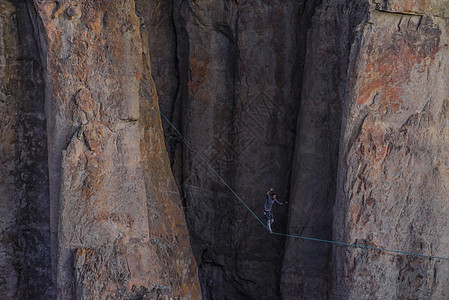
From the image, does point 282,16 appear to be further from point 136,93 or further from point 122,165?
point 122,165

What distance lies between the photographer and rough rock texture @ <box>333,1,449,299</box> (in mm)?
6277

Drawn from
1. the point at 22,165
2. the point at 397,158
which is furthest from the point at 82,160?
the point at 397,158

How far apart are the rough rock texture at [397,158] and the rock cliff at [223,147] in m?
0.01

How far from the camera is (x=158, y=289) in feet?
20.9

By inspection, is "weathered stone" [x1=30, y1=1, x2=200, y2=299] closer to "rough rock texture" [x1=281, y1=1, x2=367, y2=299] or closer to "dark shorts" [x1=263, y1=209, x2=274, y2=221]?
"dark shorts" [x1=263, y1=209, x2=274, y2=221]

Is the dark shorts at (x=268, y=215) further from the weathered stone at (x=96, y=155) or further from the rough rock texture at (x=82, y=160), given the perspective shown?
the weathered stone at (x=96, y=155)

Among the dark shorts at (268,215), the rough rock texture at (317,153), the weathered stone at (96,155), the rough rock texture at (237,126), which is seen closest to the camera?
the weathered stone at (96,155)

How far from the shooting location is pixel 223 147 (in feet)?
25.7

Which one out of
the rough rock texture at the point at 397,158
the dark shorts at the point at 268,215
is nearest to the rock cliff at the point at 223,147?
the rough rock texture at the point at 397,158

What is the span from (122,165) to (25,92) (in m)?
1.36

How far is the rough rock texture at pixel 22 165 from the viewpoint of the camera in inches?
267

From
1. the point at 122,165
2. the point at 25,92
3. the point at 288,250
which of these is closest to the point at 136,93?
the point at 122,165

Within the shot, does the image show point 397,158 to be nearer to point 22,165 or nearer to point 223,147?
point 223,147

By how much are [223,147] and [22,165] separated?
90.3 inches
